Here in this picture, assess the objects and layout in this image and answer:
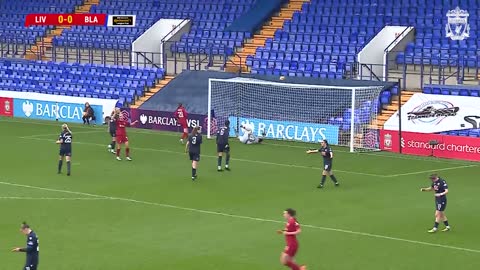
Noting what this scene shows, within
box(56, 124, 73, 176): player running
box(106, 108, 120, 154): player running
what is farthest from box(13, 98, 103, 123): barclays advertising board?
box(56, 124, 73, 176): player running

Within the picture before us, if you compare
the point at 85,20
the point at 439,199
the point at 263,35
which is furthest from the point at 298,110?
the point at 439,199

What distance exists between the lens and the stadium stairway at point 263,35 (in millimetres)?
56072

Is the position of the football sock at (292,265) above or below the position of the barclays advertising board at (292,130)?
below

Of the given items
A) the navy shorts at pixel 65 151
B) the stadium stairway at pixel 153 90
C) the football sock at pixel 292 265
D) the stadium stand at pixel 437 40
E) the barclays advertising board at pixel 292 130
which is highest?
the stadium stand at pixel 437 40

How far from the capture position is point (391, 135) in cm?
4453

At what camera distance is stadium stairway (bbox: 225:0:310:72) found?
56.1 m

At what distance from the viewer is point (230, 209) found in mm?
30969

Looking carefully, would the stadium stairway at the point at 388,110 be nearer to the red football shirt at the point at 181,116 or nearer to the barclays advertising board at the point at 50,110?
the red football shirt at the point at 181,116

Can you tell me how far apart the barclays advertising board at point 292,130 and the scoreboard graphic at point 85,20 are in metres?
11.8

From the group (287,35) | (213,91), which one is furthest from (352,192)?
(287,35)

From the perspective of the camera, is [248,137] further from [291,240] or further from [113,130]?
[291,240]

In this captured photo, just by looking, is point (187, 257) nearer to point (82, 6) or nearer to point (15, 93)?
point (15, 93)

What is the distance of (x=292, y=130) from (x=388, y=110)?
432 centimetres

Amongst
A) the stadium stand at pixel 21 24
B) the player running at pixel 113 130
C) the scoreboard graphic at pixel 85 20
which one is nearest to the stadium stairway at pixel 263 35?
the scoreboard graphic at pixel 85 20
